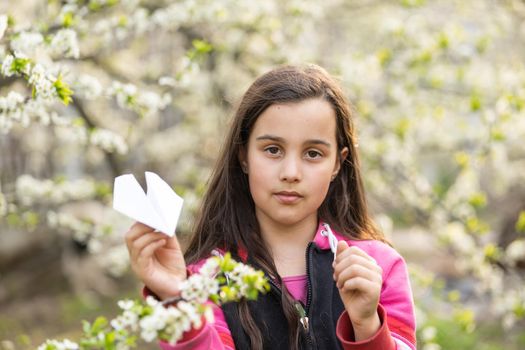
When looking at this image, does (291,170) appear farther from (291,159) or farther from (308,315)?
(308,315)

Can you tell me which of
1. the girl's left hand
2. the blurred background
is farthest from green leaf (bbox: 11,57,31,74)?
the girl's left hand

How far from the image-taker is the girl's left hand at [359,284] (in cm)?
175

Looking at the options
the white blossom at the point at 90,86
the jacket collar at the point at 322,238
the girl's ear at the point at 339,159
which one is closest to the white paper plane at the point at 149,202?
the jacket collar at the point at 322,238

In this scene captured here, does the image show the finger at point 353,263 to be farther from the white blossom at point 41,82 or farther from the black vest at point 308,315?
the white blossom at point 41,82

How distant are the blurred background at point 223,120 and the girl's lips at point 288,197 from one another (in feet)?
1.66

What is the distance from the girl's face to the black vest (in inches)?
7.2

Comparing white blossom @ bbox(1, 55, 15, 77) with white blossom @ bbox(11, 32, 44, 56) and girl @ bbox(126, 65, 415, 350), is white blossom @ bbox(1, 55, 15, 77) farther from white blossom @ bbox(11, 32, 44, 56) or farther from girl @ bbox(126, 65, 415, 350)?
girl @ bbox(126, 65, 415, 350)

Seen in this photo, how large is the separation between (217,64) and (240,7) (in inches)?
68.7

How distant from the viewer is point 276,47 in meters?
4.91

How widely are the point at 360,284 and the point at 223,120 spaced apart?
4.07m

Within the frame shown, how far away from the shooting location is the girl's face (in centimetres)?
207

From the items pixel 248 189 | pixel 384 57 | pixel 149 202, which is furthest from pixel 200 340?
pixel 384 57

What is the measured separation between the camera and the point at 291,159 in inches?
80.7

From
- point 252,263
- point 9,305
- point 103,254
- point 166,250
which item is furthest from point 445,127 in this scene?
point 166,250
